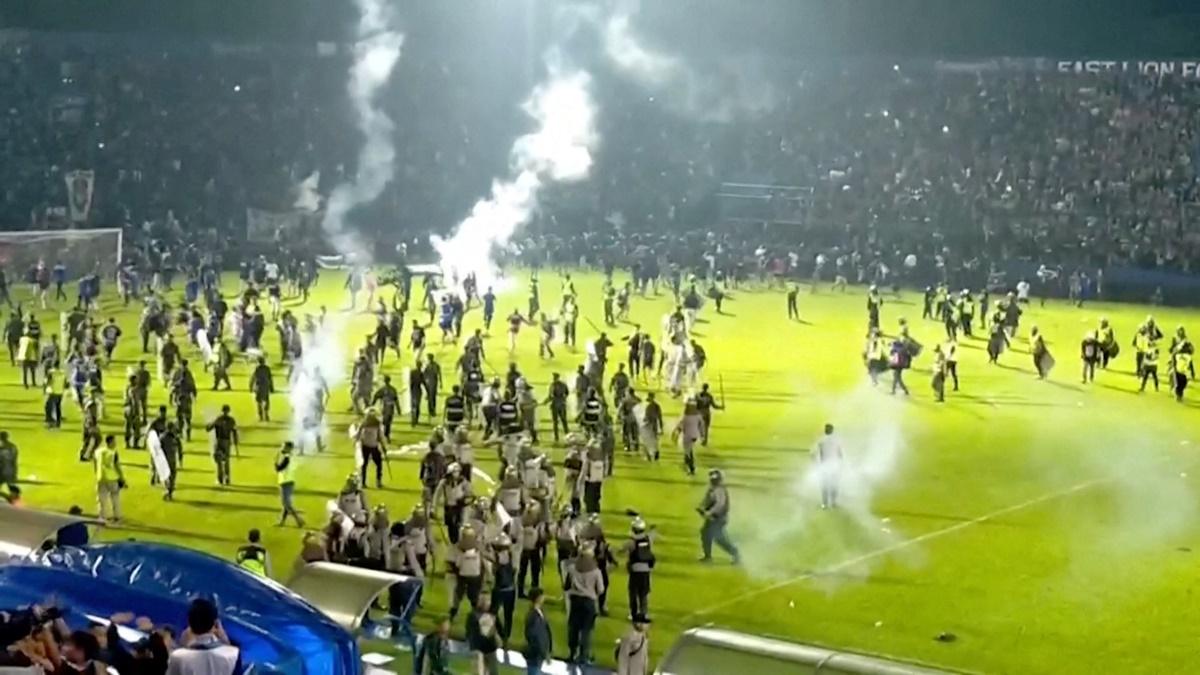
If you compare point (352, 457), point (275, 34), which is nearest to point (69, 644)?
point (352, 457)

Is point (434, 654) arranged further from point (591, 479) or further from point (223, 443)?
point (223, 443)

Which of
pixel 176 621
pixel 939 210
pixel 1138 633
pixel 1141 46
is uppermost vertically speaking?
pixel 1141 46

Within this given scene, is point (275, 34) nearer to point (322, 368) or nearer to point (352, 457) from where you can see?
point (322, 368)

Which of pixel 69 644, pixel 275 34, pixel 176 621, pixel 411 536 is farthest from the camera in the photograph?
pixel 275 34

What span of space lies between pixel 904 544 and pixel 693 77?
13797 mm

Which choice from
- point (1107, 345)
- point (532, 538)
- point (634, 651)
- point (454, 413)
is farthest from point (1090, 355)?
point (634, 651)

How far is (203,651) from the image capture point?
816 centimetres

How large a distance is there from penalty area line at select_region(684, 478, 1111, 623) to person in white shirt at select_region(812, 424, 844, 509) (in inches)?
54.4

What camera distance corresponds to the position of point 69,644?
8.45m

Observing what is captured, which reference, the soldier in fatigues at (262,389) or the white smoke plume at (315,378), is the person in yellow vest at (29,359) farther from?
the soldier in fatigues at (262,389)

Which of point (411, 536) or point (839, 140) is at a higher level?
point (839, 140)

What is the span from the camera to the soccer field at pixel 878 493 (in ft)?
52.7

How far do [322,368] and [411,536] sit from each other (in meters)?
11.9

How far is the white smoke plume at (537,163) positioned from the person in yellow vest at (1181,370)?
37.0 feet
